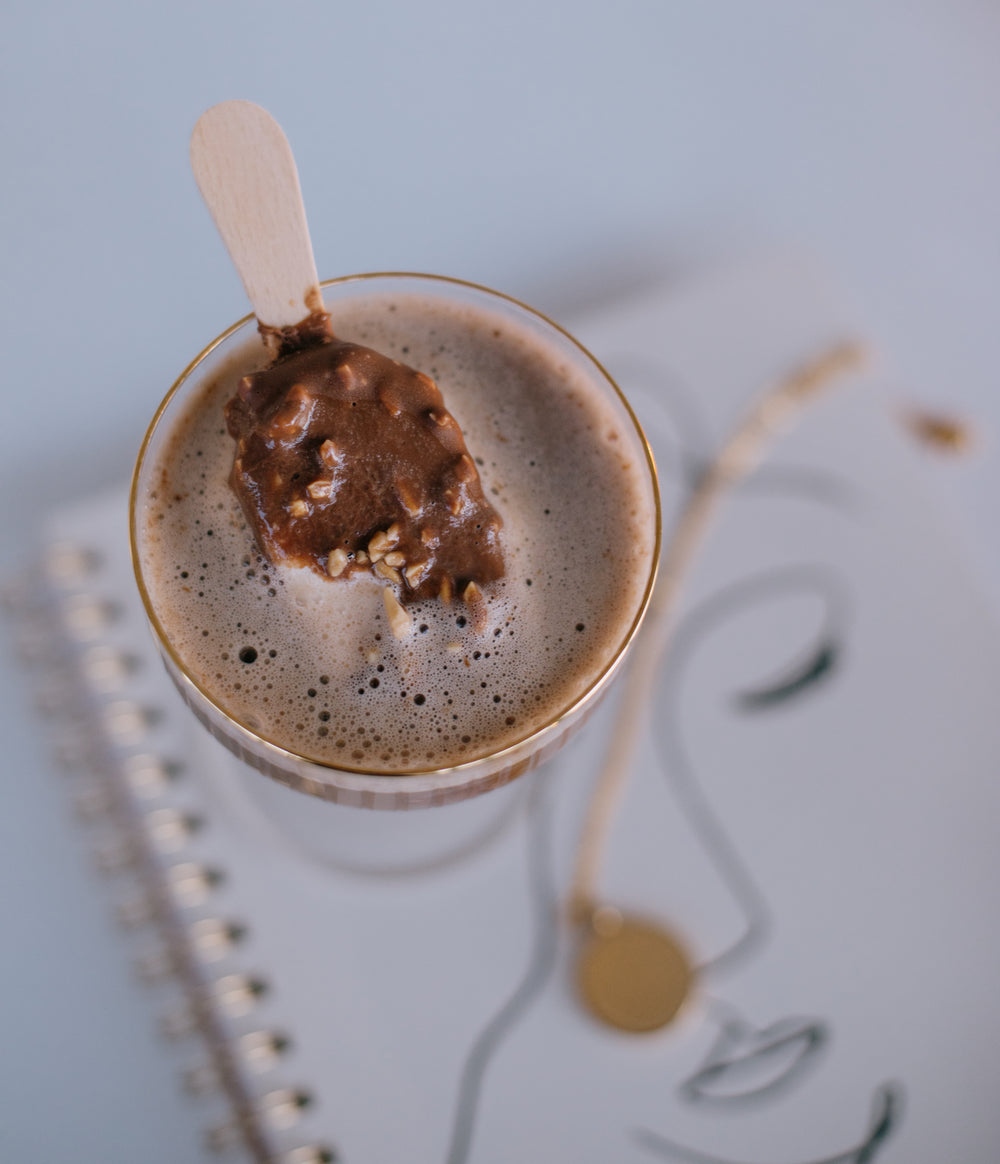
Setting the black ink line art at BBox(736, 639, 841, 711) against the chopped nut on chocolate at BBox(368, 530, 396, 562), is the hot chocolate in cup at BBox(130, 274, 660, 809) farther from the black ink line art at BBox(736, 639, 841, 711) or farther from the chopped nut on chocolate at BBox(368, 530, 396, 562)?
the black ink line art at BBox(736, 639, 841, 711)

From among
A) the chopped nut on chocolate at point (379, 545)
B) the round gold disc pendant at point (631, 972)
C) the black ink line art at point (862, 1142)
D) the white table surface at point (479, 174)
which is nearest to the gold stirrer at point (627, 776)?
the round gold disc pendant at point (631, 972)

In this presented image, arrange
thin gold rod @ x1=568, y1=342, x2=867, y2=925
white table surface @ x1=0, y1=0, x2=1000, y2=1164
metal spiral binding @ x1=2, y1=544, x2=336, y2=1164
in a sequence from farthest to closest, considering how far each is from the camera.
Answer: white table surface @ x1=0, y1=0, x2=1000, y2=1164 → thin gold rod @ x1=568, y1=342, x2=867, y2=925 → metal spiral binding @ x1=2, y1=544, x2=336, y2=1164

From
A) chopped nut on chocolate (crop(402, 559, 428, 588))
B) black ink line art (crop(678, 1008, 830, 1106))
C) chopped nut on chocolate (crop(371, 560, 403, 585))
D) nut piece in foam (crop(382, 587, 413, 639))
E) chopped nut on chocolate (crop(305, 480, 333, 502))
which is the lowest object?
black ink line art (crop(678, 1008, 830, 1106))

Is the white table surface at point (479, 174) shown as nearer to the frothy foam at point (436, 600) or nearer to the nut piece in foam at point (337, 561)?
the frothy foam at point (436, 600)

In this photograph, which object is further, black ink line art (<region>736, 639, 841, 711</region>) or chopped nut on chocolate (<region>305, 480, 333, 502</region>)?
black ink line art (<region>736, 639, 841, 711</region>)

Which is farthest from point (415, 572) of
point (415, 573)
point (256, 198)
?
point (256, 198)

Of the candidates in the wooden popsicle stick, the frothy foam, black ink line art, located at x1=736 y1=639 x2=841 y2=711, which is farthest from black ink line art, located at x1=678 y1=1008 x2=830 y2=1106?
the wooden popsicle stick

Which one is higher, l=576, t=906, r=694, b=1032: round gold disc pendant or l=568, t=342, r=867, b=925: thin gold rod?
l=568, t=342, r=867, b=925: thin gold rod
